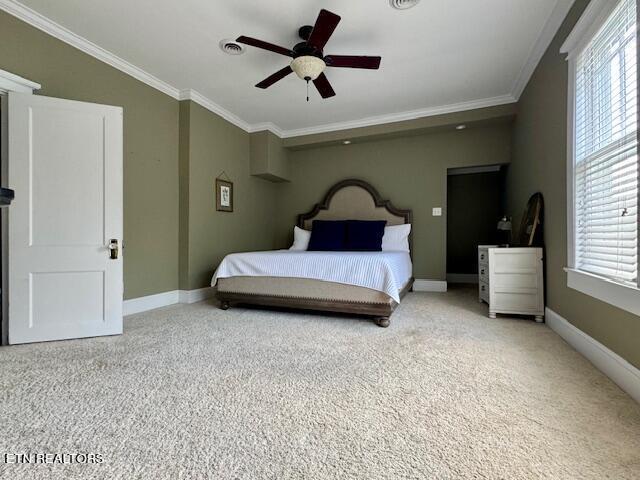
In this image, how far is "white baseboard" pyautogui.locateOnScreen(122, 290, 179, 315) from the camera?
3.23 m

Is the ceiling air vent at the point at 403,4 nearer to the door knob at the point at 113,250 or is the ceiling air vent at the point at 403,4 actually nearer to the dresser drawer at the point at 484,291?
the dresser drawer at the point at 484,291

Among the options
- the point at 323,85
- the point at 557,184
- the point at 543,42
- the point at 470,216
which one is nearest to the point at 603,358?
the point at 557,184

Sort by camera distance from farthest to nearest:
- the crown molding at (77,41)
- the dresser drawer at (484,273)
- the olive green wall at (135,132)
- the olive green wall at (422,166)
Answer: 1. the olive green wall at (422,166)
2. the dresser drawer at (484,273)
3. the olive green wall at (135,132)
4. the crown molding at (77,41)

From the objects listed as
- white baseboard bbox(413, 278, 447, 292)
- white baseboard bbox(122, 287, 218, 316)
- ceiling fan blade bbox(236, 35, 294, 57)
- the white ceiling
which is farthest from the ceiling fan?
white baseboard bbox(413, 278, 447, 292)

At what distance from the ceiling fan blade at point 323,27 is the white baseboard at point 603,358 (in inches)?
106

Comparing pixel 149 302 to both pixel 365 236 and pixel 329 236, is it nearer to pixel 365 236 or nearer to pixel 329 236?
pixel 329 236

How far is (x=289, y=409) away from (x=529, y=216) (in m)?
3.24

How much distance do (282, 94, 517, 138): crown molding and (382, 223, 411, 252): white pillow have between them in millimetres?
1624

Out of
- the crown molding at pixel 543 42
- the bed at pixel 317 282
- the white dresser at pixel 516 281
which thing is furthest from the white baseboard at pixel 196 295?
the crown molding at pixel 543 42

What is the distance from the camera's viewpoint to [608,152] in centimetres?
188

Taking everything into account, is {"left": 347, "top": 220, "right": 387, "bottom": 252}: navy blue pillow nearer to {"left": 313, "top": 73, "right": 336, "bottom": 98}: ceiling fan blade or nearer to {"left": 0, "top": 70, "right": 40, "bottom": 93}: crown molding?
{"left": 313, "top": 73, "right": 336, "bottom": 98}: ceiling fan blade

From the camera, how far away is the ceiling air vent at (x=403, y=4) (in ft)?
7.62

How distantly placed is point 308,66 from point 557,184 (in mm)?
2353

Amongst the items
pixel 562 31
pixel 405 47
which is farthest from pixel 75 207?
pixel 562 31
